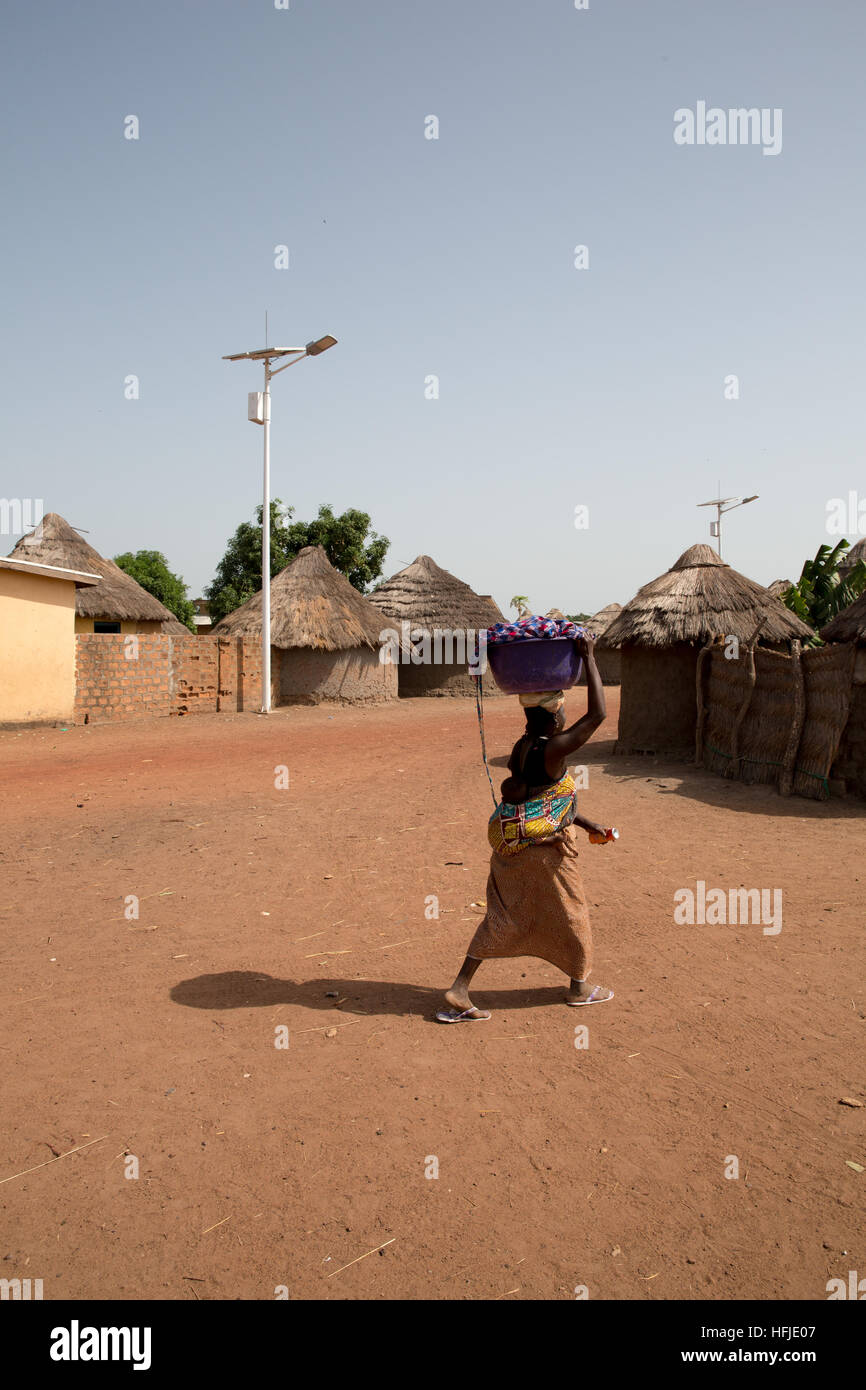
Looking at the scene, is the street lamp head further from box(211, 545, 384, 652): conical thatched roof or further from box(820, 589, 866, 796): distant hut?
box(820, 589, 866, 796): distant hut

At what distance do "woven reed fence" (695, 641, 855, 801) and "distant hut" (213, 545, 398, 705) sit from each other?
1046 centimetres

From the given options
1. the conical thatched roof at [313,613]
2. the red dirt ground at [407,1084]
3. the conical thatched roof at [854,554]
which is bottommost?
the red dirt ground at [407,1084]

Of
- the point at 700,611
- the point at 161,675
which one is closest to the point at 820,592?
the point at 700,611

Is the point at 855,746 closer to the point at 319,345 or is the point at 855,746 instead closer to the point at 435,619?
the point at 319,345

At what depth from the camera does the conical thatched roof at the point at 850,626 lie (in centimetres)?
824

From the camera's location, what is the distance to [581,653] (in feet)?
11.7

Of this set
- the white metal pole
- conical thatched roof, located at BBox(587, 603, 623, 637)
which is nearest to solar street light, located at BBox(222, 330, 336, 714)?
the white metal pole

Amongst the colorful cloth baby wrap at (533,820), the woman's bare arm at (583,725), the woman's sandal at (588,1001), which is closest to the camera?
the woman's bare arm at (583,725)

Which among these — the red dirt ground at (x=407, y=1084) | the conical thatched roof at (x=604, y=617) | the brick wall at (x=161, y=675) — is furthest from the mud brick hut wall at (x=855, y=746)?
the conical thatched roof at (x=604, y=617)

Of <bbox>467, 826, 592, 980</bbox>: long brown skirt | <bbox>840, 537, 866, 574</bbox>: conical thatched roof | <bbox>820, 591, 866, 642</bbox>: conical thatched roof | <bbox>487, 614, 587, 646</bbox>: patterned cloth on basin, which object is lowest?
<bbox>467, 826, 592, 980</bbox>: long brown skirt

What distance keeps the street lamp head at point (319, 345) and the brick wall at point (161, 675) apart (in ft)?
19.1

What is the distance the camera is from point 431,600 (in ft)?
78.4

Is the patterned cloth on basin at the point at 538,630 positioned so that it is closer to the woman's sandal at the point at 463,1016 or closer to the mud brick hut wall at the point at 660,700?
the woman's sandal at the point at 463,1016

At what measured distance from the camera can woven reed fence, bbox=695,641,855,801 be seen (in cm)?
819
